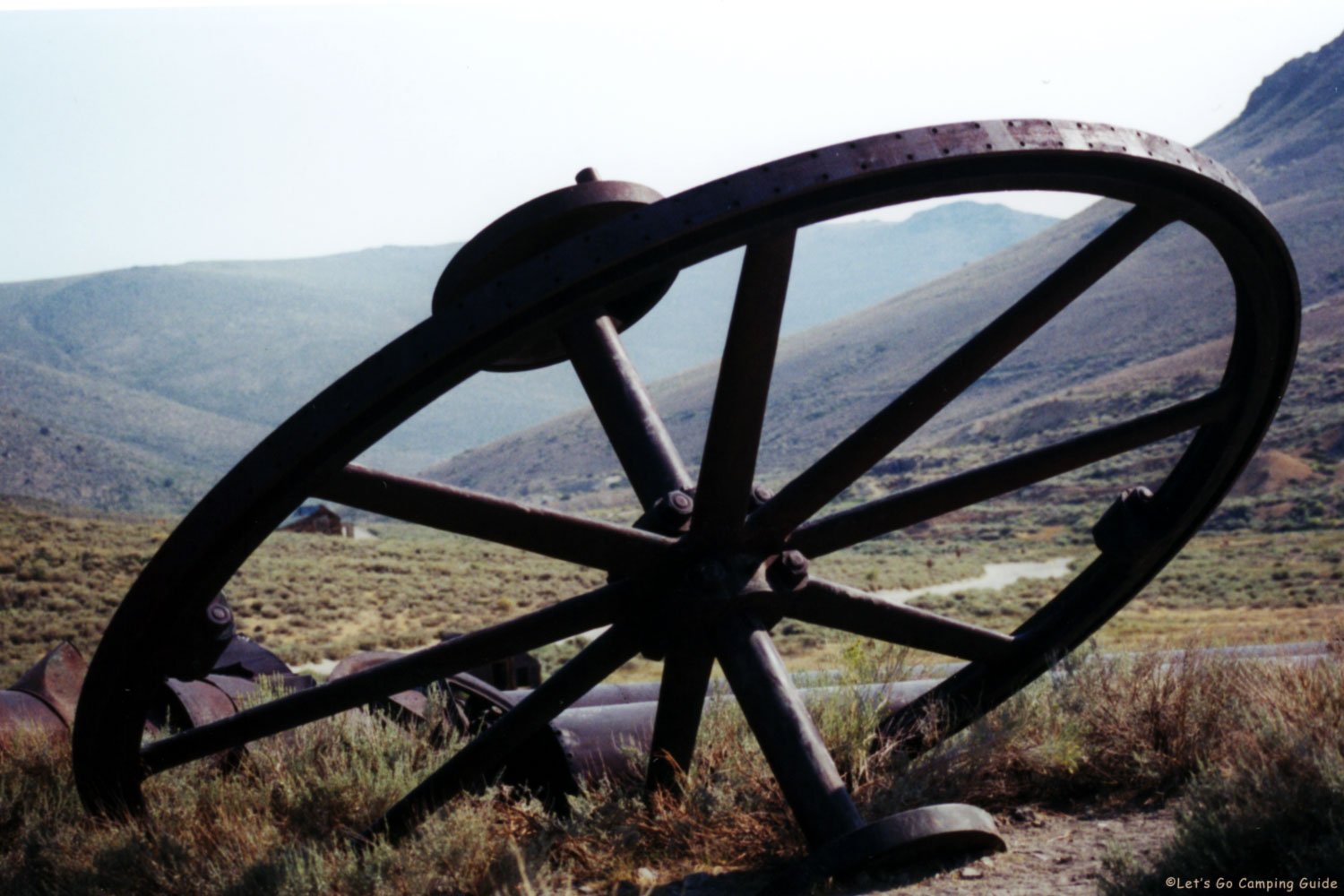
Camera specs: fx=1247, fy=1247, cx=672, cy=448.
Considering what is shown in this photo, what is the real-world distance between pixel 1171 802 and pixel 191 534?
346 centimetres

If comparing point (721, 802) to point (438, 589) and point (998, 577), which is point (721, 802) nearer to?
point (438, 589)

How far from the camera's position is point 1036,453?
4.73 metres

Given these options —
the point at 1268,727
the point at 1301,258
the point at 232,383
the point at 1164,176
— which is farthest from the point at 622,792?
the point at 232,383

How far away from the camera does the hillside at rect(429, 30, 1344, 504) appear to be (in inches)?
2913

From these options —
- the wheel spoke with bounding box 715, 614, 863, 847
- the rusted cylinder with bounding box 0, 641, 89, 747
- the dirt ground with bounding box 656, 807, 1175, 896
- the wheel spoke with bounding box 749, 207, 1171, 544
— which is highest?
the wheel spoke with bounding box 749, 207, 1171, 544

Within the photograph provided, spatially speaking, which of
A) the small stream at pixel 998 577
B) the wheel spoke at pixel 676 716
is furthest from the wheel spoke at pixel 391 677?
the small stream at pixel 998 577

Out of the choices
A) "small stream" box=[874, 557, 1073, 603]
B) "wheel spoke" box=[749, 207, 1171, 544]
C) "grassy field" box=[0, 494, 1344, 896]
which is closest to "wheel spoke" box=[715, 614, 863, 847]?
"wheel spoke" box=[749, 207, 1171, 544]

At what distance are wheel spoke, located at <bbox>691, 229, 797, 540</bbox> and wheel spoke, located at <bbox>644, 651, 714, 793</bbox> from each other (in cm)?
51

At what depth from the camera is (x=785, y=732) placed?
3.87 meters

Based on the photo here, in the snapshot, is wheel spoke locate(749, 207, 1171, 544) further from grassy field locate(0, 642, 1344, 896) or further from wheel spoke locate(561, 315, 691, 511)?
grassy field locate(0, 642, 1344, 896)

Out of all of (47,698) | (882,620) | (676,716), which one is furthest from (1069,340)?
(676,716)

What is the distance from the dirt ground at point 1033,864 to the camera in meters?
3.64

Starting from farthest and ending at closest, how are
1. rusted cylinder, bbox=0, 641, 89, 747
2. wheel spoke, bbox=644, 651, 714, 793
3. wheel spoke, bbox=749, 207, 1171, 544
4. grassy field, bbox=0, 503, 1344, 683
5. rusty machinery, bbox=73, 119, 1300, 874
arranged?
1. grassy field, bbox=0, 503, 1344, 683
2. rusted cylinder, bbox=0, 641, 89, 747
3. wheel spoke, bbox=644, 651, 714, 793
4. wheel spoke, bbox=749, 207, 1171, 544
5. rusty machinery, bbox=73, 119, 1300, 874

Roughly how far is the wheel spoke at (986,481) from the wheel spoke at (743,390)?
0.42 meters
